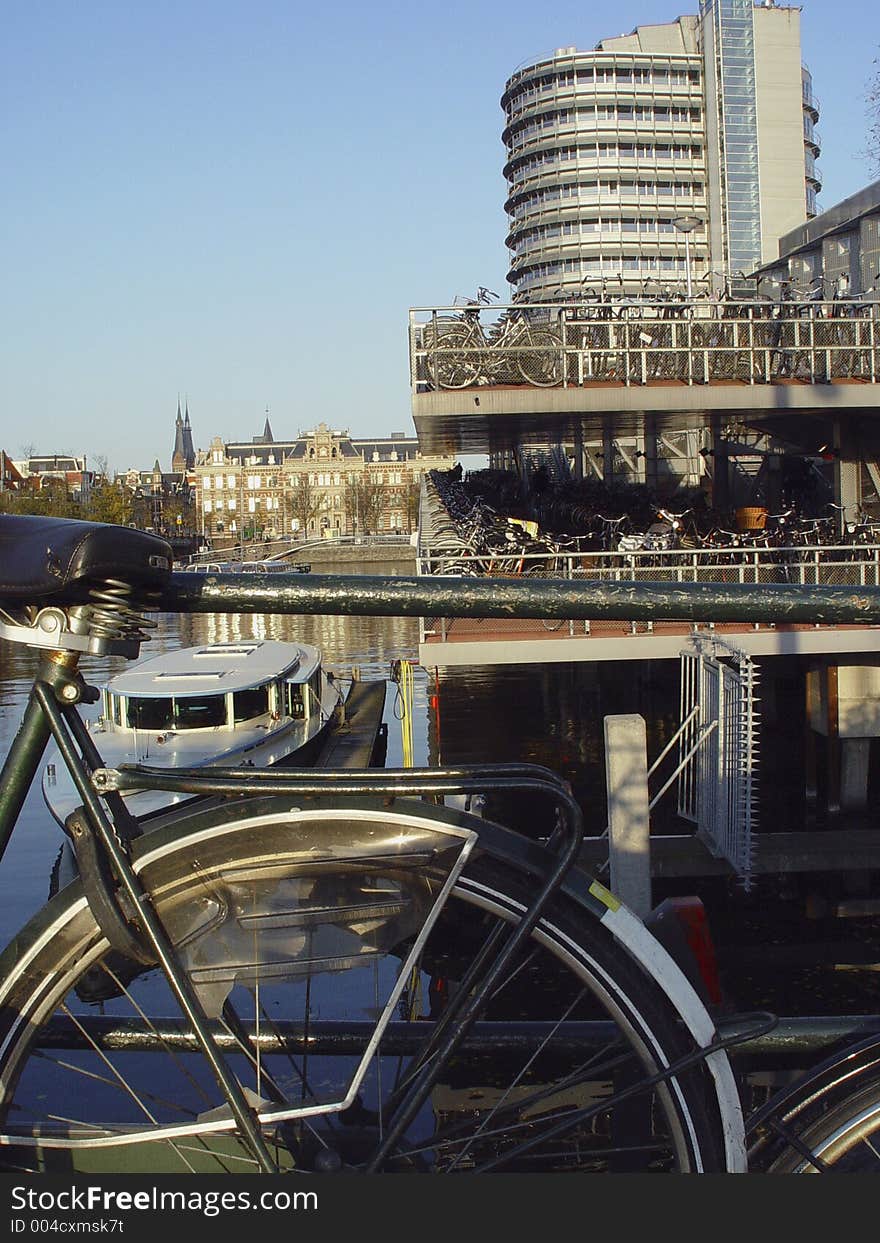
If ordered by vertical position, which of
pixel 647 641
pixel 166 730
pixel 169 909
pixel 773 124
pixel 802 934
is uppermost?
pixel 773 124

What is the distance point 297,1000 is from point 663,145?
10218 centimetres

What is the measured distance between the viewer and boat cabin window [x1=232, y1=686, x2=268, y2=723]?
18.7m

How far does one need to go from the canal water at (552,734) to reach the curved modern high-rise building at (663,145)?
194ft

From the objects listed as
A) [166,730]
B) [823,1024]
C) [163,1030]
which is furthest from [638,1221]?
[166,730]

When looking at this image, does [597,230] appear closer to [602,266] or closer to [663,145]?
[602,266]

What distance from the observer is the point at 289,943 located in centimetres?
157

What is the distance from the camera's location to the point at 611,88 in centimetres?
9238

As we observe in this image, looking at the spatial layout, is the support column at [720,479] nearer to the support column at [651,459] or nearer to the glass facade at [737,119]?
the support column at [651,459]

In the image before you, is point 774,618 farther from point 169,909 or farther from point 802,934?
point 802,934

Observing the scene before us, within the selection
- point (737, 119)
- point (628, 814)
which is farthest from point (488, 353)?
point (737, 119)

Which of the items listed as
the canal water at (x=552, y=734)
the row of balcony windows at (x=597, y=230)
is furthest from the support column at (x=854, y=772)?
the row of balcony windows at (x=597, y=230)

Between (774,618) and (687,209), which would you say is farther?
(687,209)

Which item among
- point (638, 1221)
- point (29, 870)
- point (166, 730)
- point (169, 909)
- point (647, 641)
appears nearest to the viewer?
point (638, 1221)

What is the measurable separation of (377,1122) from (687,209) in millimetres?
100403
